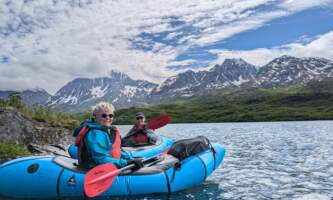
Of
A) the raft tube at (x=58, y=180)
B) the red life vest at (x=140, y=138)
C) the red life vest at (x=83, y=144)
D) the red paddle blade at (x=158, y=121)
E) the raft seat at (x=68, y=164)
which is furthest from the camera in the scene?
the red paddle blade at (x=158, y=121)

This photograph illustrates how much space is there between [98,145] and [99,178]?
3.34 ft

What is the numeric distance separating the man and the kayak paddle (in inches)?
304

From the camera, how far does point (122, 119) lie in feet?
533

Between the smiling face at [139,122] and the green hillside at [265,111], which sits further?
the green hillside at [265,111]

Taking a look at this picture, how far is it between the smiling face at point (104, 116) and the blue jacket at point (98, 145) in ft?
0.41

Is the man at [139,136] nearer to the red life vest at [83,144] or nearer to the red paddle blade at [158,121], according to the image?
the red paddle blade at [158,121]

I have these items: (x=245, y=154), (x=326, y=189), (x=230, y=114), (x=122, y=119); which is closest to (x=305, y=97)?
(x=230, y=114)

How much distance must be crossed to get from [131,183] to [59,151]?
10526 mm

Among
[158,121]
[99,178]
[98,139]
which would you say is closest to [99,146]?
[98,139]

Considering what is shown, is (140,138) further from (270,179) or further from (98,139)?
(98,139)

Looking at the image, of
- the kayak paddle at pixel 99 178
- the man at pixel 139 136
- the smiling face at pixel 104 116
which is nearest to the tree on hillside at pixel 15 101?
the man at pixel 139 136

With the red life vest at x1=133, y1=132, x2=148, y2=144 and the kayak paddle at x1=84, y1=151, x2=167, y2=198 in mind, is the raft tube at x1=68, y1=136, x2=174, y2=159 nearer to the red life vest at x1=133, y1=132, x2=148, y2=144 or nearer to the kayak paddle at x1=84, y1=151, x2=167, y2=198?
the red life vest at x1=133, y1=132, x2=148, y2=144

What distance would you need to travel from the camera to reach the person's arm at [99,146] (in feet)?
33.3

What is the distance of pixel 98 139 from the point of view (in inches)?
400
